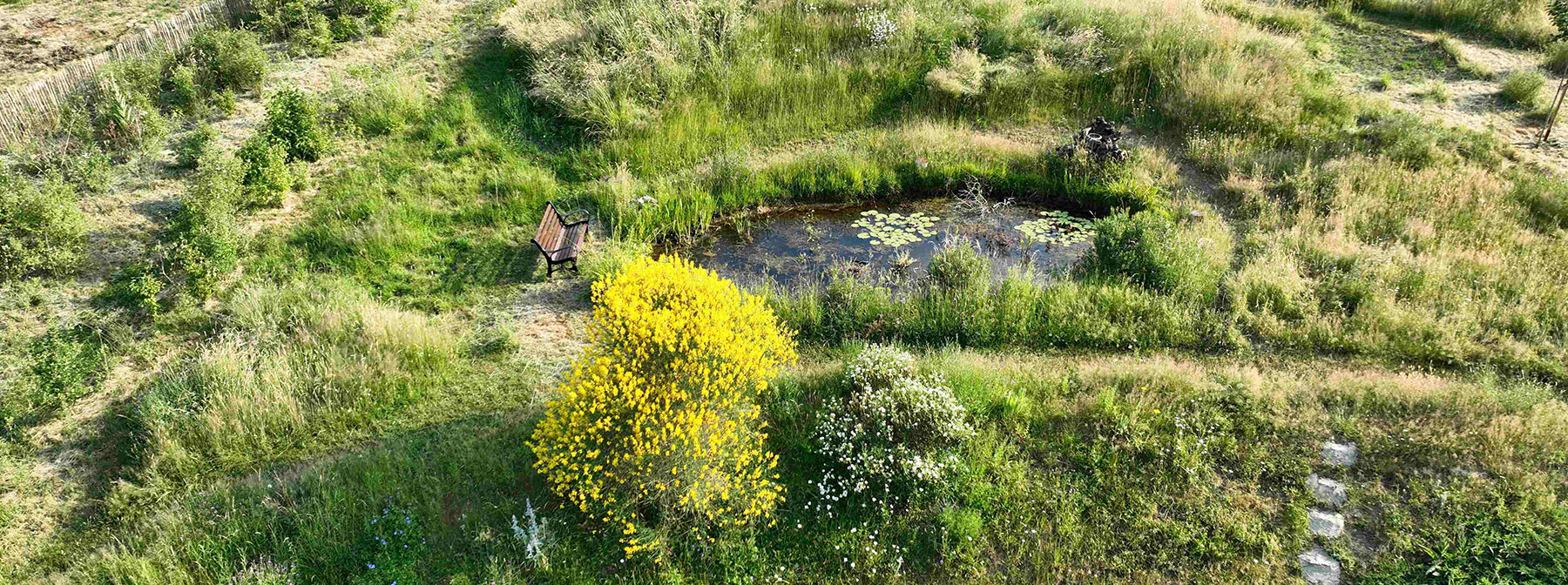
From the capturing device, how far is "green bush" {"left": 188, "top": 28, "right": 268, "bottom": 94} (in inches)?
476

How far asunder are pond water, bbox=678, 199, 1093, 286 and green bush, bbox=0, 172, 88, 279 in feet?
23.1

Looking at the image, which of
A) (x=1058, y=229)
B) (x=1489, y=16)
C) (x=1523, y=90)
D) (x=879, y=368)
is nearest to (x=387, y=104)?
(x=879, y=368)

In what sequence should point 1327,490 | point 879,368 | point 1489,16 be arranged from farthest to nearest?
point 1489,16
point 879,368
point 1327,490

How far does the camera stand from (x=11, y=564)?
6.49 meters

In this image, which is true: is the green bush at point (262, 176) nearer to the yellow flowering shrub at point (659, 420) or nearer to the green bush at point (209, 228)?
the green bush at point (209, 228)

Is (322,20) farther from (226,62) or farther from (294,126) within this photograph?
(294,126)

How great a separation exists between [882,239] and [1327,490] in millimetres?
5846

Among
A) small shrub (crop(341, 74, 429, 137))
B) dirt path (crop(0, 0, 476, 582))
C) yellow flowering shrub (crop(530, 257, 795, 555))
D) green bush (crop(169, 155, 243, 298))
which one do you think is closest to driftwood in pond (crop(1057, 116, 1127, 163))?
yellow flowering shrub (crop(530, 257, 795, 555))

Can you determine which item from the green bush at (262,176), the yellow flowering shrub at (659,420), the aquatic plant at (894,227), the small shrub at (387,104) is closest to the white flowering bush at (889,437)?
the yellow flowering shrub at (659,420)

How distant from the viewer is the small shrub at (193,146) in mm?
10805

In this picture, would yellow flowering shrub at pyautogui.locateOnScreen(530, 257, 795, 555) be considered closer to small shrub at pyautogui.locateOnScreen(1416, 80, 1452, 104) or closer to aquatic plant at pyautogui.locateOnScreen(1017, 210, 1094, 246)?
aquatic plant at pyautogui.locateOnScreen(1017, 210, 1094, 246)

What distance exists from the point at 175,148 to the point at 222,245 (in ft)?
9.73

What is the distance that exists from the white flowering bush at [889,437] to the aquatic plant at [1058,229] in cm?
418

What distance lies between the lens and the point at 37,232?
913cm
